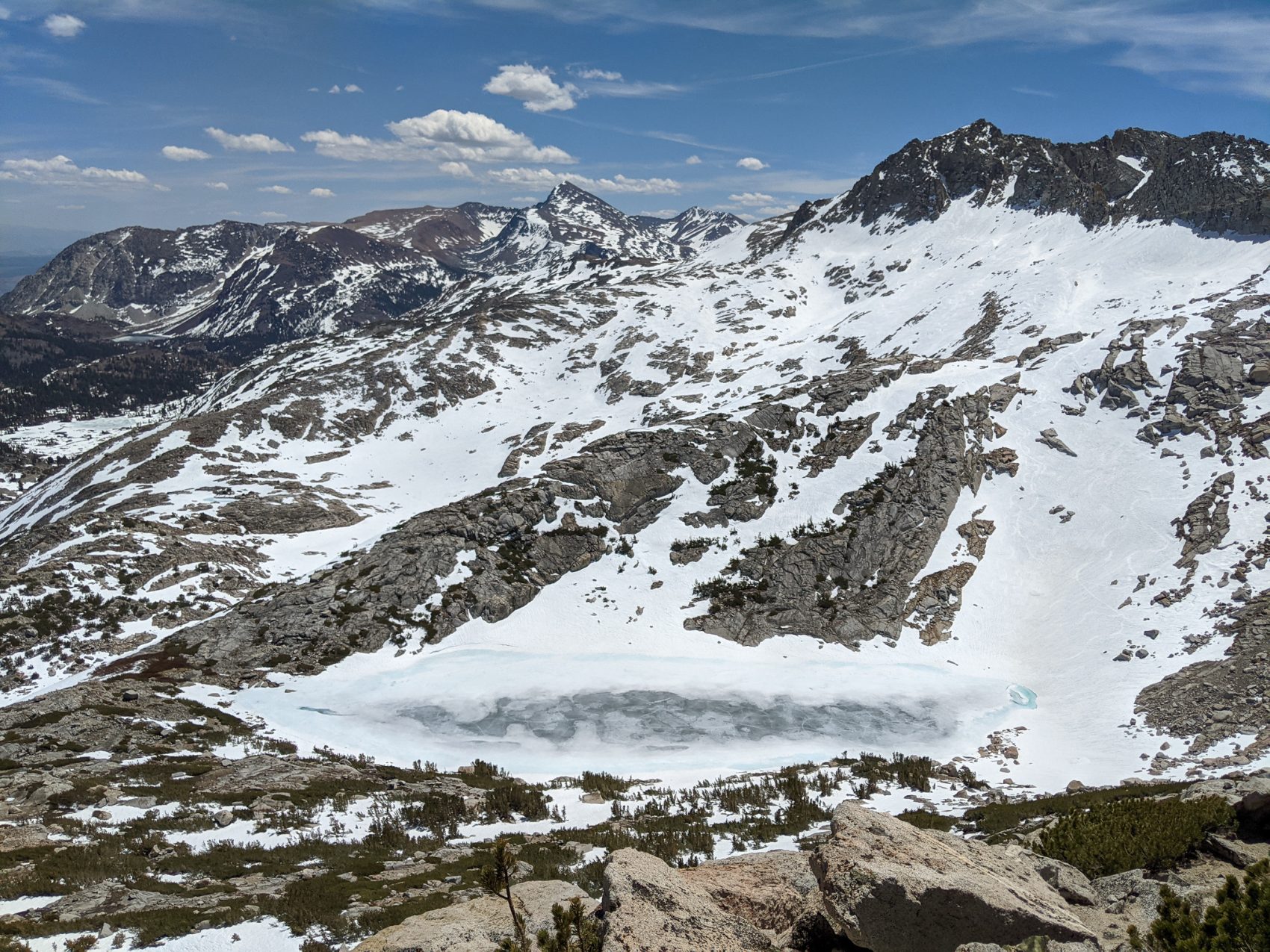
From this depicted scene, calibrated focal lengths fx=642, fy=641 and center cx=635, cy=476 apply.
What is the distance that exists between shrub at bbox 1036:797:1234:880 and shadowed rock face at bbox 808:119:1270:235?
13728 centimetres

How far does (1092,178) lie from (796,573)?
157m

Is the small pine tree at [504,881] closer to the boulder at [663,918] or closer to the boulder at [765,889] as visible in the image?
the boulder at [663,918]

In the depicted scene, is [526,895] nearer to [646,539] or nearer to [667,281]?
[646,539]

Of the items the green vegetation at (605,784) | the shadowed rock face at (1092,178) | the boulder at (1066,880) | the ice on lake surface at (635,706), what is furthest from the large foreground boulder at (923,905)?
the shadowed rock face at (1092,178)

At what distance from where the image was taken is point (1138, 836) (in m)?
13.8

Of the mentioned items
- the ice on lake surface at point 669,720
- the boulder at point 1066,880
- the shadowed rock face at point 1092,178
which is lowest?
the ice on lake surface at point 669,720

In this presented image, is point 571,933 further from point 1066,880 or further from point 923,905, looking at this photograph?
point 1066,880

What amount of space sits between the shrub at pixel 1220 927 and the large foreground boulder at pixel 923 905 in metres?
0.88

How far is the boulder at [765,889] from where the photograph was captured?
407 inches

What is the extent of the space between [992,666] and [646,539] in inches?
1180

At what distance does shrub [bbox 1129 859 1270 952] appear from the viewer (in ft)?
25.2

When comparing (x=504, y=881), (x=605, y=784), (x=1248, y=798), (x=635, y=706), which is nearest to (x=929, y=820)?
(x=1248, y=798)

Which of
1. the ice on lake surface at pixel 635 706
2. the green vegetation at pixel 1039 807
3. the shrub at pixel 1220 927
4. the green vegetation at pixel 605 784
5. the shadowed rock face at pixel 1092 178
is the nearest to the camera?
the shrub at pixel 1220 927

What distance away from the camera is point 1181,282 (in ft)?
326
